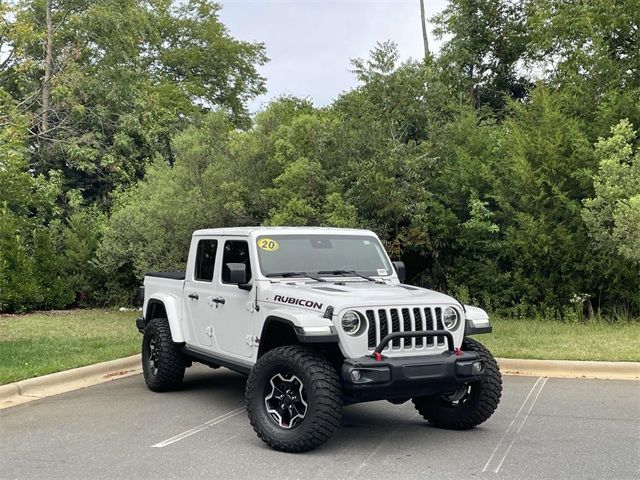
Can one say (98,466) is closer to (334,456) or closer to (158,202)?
(334,456)

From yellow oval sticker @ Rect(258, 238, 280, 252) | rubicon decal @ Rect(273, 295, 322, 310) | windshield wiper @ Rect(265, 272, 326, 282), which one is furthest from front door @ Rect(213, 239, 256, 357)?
rubicon decal @ Rect(273, 295, 322, 310)

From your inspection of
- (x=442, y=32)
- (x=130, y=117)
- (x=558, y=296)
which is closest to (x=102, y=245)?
(x=130, y=117)

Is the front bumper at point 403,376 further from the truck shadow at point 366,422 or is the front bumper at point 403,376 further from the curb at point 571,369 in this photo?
the curb at point 571,369

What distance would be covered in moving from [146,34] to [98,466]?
23566 millimetres

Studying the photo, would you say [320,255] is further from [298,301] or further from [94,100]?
[94,100]

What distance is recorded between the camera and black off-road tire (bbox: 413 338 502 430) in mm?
5871

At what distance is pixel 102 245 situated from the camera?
16.6 metres

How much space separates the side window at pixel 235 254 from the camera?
22.0ft

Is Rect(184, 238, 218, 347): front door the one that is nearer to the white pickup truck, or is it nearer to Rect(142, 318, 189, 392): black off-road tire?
the white pickup truck

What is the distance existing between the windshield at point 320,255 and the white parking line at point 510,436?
6.33 ft

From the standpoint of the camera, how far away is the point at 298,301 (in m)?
5.71

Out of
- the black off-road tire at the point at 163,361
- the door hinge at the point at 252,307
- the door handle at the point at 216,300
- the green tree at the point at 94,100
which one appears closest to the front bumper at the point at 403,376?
the door hinge at the point at 252,307

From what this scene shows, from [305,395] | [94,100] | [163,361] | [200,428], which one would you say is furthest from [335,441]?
[94,100]

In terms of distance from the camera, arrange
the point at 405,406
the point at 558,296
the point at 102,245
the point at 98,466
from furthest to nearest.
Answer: the point at 102,245
the point at 558,296
the point at 405,406
the point at 98,466
